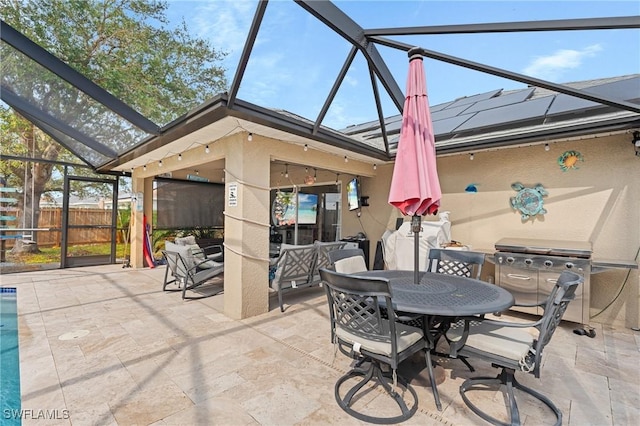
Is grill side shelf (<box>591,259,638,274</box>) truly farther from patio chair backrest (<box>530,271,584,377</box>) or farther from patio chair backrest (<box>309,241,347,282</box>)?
patio chair backrest (<box>309,241,347,282</box>)

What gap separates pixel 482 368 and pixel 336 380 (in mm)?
1524

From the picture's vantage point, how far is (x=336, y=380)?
2756 mm

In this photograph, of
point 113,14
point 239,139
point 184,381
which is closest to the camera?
point 184,381

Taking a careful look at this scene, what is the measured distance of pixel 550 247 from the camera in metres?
4.26

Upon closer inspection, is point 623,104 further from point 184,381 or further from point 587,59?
point 184,381

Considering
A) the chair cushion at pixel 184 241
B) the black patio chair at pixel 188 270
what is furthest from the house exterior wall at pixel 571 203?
the chair cushion at pixel 184 241

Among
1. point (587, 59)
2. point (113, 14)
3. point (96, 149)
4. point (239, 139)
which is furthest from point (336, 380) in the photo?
point (113, 14)

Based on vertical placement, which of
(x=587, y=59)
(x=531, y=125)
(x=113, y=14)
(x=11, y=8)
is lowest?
(x=531, y=125)

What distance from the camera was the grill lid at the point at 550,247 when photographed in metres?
4.04

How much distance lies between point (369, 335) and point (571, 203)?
4517 mm

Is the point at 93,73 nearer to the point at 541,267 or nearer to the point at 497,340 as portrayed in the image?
the point at 497,340

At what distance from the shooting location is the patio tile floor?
7.47 feet

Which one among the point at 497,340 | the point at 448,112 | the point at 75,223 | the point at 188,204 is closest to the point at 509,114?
the point at 448,112

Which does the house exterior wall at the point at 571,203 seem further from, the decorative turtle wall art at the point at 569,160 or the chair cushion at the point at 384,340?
the chair cushion at the point at 384,340
